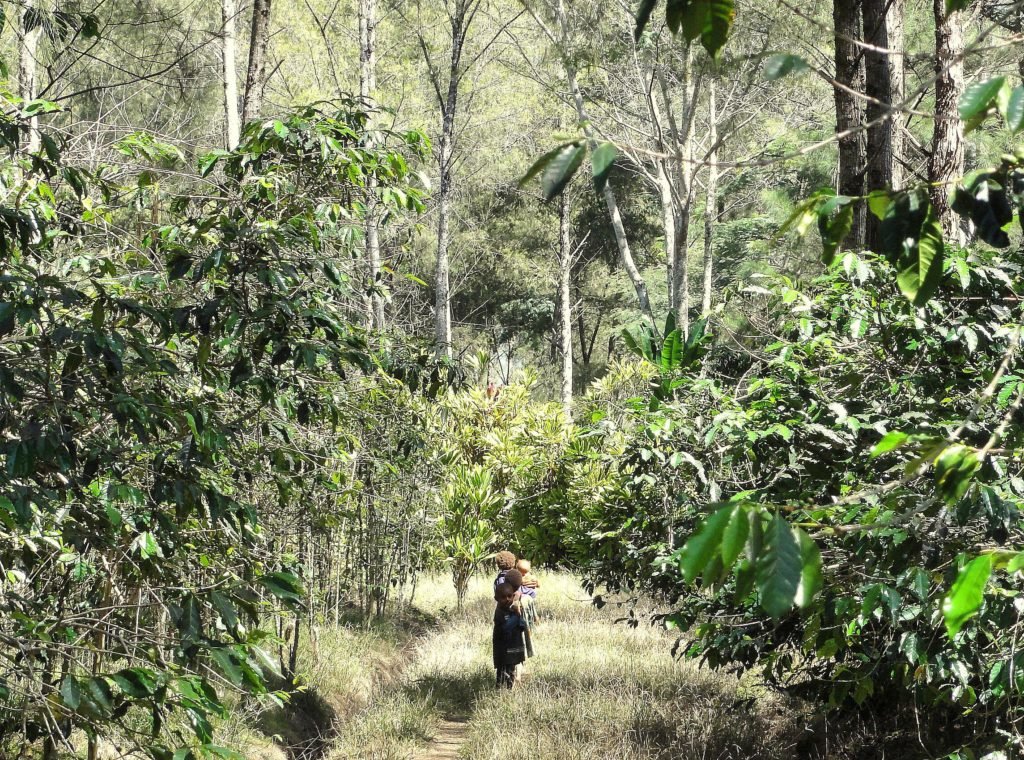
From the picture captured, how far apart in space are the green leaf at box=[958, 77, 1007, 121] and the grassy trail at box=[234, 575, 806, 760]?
4.71 m

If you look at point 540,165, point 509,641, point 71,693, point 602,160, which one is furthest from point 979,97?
point 509,641

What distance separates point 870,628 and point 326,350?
2968 mm

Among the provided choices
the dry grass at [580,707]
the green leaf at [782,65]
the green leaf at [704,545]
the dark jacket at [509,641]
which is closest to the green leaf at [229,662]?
the green leaf at [704,545]

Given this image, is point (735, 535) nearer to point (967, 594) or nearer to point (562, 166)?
point (967, 594)

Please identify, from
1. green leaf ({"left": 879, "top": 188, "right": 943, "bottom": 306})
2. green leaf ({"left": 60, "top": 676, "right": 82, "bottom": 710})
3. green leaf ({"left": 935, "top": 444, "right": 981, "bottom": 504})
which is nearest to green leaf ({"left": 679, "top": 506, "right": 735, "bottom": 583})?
green leaf ({"left": 935, "top": 444, "right": 981, "bottom": 504})

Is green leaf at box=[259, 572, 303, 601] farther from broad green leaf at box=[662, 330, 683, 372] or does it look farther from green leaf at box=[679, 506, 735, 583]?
broad green leaf at box=[662, 330, 683, 372]

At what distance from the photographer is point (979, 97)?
1.54m

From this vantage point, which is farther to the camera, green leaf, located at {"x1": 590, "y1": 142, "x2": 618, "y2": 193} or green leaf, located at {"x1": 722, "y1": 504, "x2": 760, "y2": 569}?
green leaf, located at {"x1": 590, "y1": 142, "x2": 618, "y2": 193}

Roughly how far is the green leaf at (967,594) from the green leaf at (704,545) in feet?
1.21

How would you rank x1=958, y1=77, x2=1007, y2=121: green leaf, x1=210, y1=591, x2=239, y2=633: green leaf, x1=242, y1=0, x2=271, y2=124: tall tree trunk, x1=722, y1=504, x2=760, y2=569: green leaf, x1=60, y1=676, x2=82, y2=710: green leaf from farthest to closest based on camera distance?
x1=242, y1=0, x2=271, y2=124: tall tree trunk, x1=210, y1=591, x2=239, y2=633: green leaf, x1=60, y1=676, x2=82, y2=710: green leaf, x1=958, y1=77, x2=1007, y2=121: green leaf, x1=722, y1=504, x2=760, y2=569: green leaf

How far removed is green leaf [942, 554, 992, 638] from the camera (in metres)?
1.46

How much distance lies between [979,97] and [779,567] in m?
0.82

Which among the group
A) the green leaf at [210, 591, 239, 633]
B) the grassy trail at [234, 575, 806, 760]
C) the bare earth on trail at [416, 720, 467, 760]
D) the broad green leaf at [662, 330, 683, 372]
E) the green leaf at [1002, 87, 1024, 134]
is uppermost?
the green leaf at [1002, 87, 1024, 134]

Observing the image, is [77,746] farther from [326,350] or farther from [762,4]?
[762,4]
